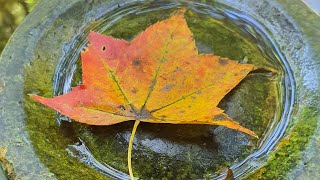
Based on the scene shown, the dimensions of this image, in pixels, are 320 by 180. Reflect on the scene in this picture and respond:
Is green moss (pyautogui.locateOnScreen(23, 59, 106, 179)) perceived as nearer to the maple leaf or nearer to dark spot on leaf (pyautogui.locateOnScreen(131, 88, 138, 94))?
the maple leaf

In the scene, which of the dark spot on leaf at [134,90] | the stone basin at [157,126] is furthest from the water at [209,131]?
the dark spot on leaf at [134,90]

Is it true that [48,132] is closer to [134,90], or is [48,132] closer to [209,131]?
[134,90]

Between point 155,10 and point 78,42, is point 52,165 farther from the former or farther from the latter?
point 155,10

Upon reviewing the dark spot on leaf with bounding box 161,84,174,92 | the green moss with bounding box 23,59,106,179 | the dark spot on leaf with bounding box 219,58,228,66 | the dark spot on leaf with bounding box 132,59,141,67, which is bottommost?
the green moss with bounding box 23,59,106,179

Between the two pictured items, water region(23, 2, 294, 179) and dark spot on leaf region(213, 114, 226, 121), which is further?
water region(23, 2, 294, 179)

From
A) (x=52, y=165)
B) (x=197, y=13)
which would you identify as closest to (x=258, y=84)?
(x=197, y=13)

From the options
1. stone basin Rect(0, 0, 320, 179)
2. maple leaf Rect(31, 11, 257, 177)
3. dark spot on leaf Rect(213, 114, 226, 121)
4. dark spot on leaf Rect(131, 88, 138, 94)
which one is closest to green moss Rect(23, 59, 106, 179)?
stone basin Rect(0, 0, 320, 179)
